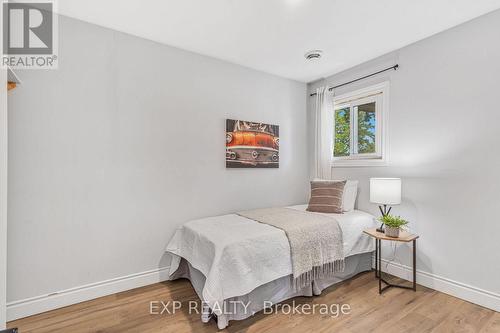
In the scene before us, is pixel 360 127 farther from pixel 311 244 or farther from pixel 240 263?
pixel 240 263

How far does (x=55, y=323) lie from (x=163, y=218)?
1.12 metres

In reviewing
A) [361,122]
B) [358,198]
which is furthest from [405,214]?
[361,122]

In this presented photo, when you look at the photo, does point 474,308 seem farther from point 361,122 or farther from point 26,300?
point 26,300

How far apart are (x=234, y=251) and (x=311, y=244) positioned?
77 cm

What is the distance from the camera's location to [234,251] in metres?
1.84

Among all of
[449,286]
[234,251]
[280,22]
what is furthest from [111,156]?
[449,286]

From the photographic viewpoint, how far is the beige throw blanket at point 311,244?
212cm

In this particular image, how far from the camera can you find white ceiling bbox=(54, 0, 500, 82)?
6.54 feet

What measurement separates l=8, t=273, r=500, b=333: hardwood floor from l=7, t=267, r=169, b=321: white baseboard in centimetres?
5

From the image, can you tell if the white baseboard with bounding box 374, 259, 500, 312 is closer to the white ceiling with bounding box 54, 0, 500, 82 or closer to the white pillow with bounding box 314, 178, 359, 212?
the white pillow with bounding box 314, 178, 359, 212

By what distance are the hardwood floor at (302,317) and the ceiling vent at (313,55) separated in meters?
2.54

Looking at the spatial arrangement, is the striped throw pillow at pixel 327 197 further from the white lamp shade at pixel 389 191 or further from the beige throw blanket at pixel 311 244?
the white lamp shade at pixel 389 191

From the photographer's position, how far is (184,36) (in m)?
2.45

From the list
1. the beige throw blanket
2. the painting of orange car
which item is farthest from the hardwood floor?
the painting of orange car
